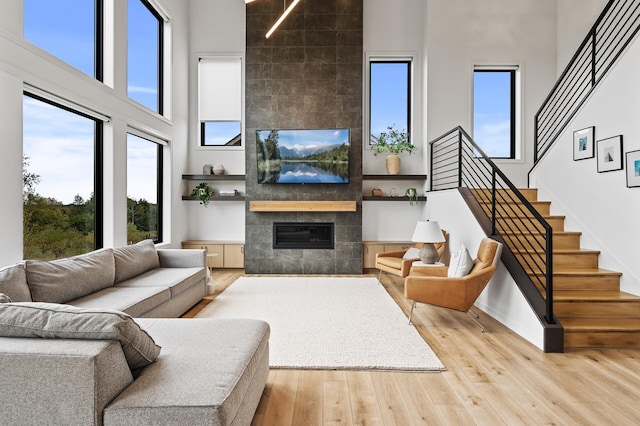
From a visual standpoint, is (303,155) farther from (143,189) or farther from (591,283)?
(591,283)

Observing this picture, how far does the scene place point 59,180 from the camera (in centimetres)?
392

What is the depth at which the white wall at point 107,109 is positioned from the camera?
9.90 feet

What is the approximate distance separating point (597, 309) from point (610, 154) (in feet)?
5.55

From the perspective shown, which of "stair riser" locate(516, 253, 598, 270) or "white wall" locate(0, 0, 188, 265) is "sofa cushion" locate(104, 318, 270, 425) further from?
"stair riser" locate(516, 253, 598, 270)

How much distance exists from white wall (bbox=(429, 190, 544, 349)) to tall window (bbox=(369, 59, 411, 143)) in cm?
195

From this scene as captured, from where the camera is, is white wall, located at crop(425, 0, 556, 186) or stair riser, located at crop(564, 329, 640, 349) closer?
stair riser, located at crop(564, 329, 640, 349)

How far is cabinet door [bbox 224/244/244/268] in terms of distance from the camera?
6.76 metres

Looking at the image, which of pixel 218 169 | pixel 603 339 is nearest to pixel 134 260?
pixel 218 169

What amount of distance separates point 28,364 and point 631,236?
4.77 meters

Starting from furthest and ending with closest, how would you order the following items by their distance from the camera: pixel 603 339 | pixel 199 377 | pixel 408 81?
pixel 408 81, pixel 603 339, pixel 199 377

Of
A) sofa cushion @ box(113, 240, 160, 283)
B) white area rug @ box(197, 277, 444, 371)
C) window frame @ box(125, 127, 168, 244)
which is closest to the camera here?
white area rug @ box(197, 277, 444, 371)

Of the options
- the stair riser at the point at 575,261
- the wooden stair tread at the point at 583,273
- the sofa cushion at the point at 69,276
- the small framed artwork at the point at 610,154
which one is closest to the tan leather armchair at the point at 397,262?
the stair riser at the point at 575,261

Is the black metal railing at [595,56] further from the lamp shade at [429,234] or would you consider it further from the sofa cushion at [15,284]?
the sofa cushion at [15,284]

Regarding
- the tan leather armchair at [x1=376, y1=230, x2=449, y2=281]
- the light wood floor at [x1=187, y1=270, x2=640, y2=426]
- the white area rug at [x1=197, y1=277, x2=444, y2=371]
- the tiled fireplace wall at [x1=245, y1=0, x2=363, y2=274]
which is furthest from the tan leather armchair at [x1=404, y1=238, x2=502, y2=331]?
the tiled fireplace wall at [x1=245, y1=0, x2=363, y2=274]
